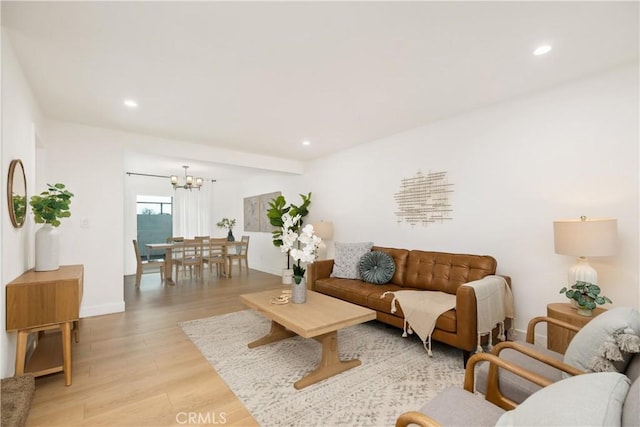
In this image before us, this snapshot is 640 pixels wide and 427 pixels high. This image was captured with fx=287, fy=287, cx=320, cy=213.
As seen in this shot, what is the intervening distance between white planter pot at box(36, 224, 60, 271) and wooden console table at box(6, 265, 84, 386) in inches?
6.1

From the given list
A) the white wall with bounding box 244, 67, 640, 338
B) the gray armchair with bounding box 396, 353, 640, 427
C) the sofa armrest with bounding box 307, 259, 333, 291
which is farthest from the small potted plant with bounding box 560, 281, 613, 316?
the sofa armrest with bounding box 307, 259, 333, 291

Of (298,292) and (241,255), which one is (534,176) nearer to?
(298,292)

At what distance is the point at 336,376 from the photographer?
7.49 ft

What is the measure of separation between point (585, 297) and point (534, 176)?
1.24 m

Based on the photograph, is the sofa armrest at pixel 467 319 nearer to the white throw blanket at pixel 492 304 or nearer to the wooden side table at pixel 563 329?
the white throw blanket at pixel 492 304

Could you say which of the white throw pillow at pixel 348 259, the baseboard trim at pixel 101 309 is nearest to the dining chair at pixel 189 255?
the baseboard trim at pixel 101 309

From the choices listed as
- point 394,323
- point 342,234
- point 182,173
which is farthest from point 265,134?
point 182,173

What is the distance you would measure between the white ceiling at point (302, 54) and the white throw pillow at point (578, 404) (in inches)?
76.2

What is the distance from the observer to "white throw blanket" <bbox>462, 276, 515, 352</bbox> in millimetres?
2436

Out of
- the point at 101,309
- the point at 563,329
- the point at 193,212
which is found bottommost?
the point at 101,309

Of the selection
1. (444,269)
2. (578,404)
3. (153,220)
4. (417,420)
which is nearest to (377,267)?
(444,269)

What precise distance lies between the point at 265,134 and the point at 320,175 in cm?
171

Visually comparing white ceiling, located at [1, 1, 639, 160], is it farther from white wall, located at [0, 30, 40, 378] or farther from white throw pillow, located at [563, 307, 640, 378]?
white throw pillow, located at [563, 307, 640, 378]

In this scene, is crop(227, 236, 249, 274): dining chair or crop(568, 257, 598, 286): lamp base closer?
crop(568, 257, 598, 286): lamp base
